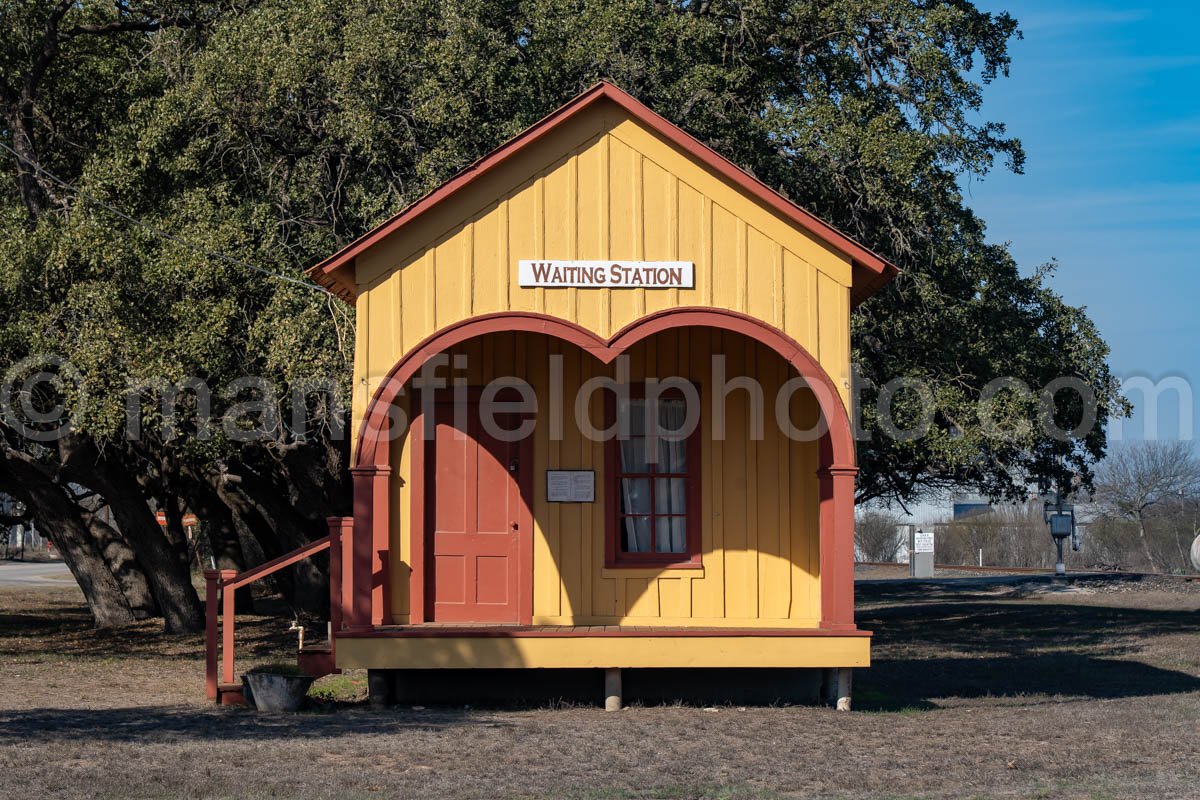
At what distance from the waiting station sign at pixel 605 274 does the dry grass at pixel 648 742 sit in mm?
3826

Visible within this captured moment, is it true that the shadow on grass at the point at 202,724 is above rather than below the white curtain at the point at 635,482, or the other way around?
below

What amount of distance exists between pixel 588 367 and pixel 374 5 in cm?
695

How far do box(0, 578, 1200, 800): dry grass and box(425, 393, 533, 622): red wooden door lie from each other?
1.50 metres

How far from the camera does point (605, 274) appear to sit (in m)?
12.8

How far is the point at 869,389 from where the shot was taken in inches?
783

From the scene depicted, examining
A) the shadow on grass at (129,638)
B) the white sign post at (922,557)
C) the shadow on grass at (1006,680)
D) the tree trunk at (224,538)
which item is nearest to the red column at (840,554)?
the shadow on grass at (1006,680)

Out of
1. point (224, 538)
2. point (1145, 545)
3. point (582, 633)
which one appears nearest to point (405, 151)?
point (582, 633)

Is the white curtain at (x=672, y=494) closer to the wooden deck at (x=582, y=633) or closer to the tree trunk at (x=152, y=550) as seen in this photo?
the wooden deck at (x=582, y=633)

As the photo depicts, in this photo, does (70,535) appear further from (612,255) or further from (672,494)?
(612,255)

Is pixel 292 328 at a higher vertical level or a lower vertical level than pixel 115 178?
lower

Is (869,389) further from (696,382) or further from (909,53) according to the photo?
(696,382)

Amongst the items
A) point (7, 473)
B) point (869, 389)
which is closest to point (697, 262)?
point (869, 389)

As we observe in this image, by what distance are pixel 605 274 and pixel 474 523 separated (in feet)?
10.0

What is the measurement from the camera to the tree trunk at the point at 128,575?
24453 mm
